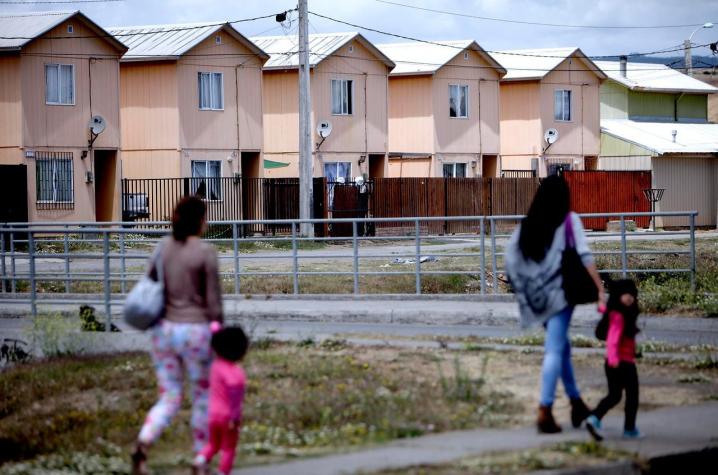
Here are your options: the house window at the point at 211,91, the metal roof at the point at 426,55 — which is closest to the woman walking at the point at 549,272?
the house window at the point at 211,91

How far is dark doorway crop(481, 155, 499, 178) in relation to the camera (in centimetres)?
5730

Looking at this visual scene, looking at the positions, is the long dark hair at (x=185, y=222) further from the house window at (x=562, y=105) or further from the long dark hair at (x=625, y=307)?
the house window at (x=562, y=105)

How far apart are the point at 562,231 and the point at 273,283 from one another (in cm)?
1526

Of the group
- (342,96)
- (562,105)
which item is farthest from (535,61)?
(342,96)

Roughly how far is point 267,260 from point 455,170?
77.9 ft

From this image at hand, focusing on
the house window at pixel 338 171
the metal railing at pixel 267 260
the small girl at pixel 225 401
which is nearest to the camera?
the small girl at pixel 225 401

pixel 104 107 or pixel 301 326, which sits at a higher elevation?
pixel 104 107

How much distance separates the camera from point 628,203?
2111 inches

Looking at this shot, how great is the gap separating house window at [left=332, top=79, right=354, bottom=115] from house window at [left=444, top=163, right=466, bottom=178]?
617cm

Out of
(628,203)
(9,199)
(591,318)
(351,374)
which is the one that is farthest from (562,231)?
(628,203)

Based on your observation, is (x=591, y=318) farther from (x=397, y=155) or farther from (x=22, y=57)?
(x=397, y=155)

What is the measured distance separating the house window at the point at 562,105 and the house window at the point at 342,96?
12.4m

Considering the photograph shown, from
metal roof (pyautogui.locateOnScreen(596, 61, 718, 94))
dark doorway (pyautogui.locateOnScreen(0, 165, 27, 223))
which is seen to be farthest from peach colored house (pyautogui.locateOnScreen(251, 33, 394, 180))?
metal roof (pyautogui.locateOnScreen(596, 61, 718, 94))

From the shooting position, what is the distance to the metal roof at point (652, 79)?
64.6 m
